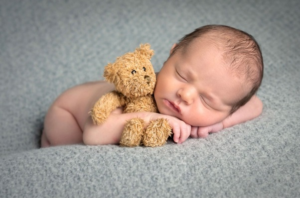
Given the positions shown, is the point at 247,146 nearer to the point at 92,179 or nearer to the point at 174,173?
the point at 174,173

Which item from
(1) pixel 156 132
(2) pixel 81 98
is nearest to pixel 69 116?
(2) pixel 81 98

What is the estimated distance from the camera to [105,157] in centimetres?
108

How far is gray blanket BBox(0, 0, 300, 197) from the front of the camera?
103cm

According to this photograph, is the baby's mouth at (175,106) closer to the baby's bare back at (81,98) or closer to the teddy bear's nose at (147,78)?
the teddy bear's nose at (147,78)

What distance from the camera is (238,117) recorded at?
1.32 m

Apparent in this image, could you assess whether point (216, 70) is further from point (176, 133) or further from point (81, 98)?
point (81, 98)

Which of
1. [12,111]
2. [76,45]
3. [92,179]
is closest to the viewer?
[92,179]

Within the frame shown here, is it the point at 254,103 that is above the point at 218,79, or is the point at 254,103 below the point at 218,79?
below

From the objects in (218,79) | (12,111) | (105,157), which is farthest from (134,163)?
(12,111)

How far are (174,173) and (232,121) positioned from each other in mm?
366

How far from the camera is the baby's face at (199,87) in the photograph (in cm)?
114

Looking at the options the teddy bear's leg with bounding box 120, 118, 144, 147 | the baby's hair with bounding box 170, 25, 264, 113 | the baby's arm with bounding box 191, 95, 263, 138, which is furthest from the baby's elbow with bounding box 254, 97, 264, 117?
the teddy bear's leg with bounding box 120, 118, 144, 147

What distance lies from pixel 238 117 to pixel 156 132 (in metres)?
0.35

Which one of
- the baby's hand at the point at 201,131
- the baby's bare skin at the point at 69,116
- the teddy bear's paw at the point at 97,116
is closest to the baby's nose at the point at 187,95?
the baby's hand at the point at 201,131
